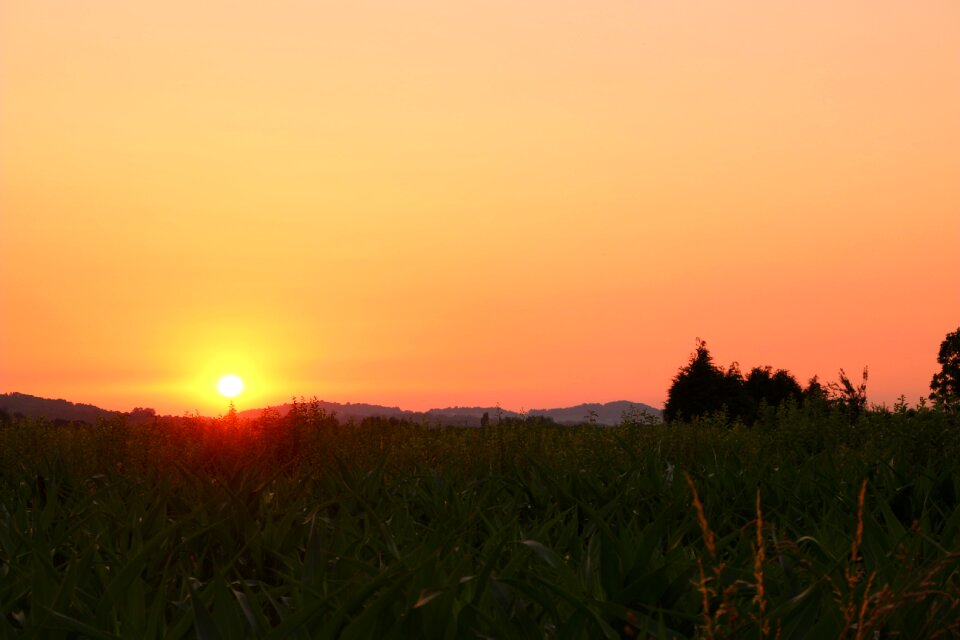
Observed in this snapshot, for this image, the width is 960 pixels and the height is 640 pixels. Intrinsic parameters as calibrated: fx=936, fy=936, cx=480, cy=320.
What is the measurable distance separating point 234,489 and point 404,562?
2965 mm

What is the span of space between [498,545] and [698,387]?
3635 centimetres

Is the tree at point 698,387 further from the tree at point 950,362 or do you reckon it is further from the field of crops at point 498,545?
the field of crops at point 498,545

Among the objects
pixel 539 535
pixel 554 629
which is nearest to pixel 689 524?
pixel 539 535

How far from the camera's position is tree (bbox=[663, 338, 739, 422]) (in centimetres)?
3781

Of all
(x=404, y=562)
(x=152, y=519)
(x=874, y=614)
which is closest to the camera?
(x=874, y=614)

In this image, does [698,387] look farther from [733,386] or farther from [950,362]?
[950,362]

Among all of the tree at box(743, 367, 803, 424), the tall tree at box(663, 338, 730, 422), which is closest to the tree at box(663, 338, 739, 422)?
the tall tree at box(663, 338, 730, 422)

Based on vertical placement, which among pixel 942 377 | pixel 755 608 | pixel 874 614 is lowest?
pixel 755 608

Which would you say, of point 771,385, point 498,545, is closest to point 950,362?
point 771,385

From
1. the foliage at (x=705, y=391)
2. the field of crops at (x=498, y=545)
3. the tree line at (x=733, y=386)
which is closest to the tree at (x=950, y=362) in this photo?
the tree line at (x=733, y=386)

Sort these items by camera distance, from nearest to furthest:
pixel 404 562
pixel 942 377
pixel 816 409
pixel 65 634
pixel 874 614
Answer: pixel 874 614 < pixel 65 634 < pixel 404 562 < pixel 816 409 < pixel 942 377

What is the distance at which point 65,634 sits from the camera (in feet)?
10.2

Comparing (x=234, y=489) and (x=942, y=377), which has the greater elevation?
(x=942, y=377)

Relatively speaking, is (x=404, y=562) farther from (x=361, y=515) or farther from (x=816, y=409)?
(x=816, y=409)
